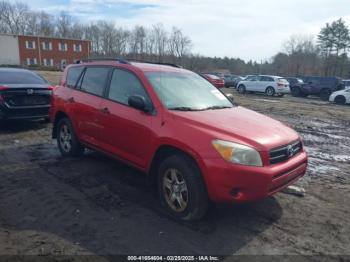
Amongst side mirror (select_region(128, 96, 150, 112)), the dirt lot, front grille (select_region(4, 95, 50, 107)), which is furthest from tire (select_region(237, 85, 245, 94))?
side mirror (select_region(128, 96, 150, 112))

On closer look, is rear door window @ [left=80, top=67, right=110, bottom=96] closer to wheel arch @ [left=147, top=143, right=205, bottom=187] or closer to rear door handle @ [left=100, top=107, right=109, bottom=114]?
rear door handle @ [left=100, top=107, right=109, bottom=114]

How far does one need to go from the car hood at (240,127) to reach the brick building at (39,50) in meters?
66.2

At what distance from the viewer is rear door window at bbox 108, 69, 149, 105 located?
4512mm

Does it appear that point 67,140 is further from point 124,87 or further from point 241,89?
point 241,89

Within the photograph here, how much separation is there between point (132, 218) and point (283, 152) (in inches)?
80.4

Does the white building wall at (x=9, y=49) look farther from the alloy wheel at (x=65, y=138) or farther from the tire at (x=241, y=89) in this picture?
the alloy wheel at (x=65, y=138)

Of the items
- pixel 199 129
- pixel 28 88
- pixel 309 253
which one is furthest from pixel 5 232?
pixel 28 88

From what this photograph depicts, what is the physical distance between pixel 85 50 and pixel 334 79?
59.4m

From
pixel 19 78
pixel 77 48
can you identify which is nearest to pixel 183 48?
pixel 77 48

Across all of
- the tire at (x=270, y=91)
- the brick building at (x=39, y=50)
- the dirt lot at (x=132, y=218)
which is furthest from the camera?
the brick building at (x=39, y=50)

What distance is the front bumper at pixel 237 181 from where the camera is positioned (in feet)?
11.0

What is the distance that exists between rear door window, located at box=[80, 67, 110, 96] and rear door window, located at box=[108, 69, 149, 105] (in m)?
0.26

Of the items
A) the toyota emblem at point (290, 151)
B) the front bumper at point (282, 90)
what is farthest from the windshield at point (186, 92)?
the front bumper at point (282, 90)

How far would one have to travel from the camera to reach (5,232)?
3.46 metres
